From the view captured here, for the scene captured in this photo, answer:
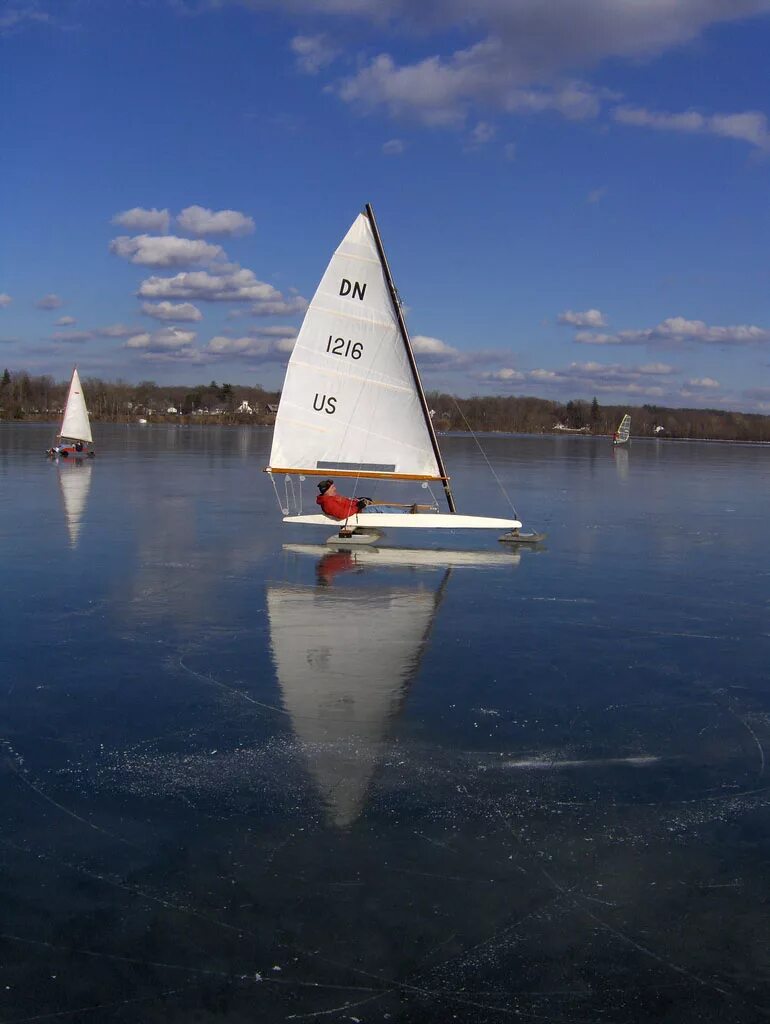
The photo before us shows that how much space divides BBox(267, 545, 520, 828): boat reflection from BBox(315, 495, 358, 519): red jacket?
2864 millimetres

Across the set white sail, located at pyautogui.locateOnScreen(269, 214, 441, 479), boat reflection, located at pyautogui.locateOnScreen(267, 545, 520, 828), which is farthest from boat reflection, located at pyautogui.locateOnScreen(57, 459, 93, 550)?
boat reflection, located at pyautogui.locateOnScreen(267, 545, 520, 828)

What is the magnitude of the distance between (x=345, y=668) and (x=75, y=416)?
176 feet

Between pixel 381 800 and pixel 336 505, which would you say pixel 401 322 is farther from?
pixel 381 800

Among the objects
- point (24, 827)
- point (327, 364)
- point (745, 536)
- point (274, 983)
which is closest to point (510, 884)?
point (274, 983)

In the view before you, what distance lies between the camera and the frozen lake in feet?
18.7

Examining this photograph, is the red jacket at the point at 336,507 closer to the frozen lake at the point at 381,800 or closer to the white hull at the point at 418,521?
the white hull at the point at 418,521

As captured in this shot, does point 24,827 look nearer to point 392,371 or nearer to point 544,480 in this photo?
point 392,371

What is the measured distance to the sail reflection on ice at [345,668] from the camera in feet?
28.8

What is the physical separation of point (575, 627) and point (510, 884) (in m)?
8.17

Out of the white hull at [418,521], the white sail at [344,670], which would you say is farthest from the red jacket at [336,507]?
the white sail at [344,670]

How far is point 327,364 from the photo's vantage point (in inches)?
923

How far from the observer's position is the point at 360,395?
23.7m

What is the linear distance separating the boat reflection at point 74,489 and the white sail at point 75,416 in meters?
8.32

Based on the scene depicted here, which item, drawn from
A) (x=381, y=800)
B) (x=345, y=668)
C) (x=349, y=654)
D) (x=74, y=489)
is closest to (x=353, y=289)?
(x=349, y=654)
